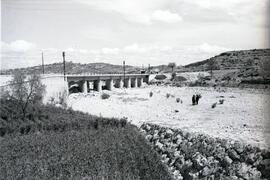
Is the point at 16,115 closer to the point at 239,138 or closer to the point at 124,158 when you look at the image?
the point at 124,158

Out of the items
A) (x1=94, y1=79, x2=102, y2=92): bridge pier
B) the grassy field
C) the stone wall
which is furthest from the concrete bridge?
the stone wall

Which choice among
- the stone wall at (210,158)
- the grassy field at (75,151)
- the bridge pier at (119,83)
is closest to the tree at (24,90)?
the grassy field at (75,151)

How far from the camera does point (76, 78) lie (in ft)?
173

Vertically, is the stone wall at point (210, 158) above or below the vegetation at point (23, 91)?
below

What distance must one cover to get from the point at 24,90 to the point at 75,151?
14.2 metres

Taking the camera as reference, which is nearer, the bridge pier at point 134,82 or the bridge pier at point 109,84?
the bridge pier at point 109,84

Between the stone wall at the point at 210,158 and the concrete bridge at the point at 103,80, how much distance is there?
36.0 meters

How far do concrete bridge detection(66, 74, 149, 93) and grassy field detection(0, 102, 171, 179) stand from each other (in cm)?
2695

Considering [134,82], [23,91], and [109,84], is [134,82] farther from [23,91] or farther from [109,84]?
[23,91]

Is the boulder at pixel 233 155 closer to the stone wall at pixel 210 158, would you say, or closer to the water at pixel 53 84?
the stone wall at pixel 210 158

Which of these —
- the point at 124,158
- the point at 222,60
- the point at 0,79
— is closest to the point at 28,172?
the point at 124,158

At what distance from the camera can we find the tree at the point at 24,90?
2792cm


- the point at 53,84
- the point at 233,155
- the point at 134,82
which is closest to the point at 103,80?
the point at 134,82

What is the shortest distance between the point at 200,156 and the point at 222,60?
12589 cm
